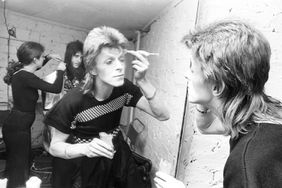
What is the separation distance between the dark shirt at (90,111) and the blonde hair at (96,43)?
0.12 feet

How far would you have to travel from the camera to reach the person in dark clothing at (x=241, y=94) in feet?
1.03

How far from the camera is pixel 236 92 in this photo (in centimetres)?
38

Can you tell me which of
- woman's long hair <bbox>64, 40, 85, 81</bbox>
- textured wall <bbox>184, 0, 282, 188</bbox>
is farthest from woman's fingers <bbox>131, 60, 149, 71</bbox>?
textured wall <bbox>184, 0, 282, 188</bbox>

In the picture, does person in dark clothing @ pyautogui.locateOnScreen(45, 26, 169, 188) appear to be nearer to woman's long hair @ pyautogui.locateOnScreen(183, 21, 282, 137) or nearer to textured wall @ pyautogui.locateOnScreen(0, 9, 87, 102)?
textured wall @ pyautogui.locateOnScreen(0, 9, 87, 102)

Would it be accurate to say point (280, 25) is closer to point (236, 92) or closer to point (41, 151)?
→ point (236, 92)

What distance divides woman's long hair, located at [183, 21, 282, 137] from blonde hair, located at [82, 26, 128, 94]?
19 centimetres

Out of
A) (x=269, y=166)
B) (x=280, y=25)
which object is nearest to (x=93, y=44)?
(x=269, y=166)

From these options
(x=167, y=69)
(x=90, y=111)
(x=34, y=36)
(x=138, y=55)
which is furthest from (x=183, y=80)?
(x=34, y=36)

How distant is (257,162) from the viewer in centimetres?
31

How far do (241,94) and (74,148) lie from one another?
0.38 metres

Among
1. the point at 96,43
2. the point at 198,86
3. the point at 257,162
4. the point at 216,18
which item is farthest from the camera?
the point at 216,18

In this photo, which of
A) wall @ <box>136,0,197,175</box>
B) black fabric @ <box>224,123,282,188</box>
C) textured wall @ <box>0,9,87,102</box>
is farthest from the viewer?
wall @ <box>136,0,197,175</box>

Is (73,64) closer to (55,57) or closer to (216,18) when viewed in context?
(55,57)

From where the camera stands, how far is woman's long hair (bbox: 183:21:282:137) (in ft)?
Answer: 1.16
